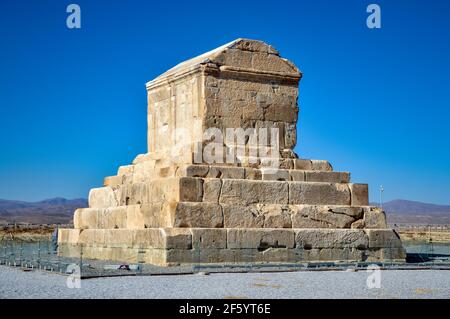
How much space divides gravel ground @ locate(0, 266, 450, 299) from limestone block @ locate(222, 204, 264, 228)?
2.46 m

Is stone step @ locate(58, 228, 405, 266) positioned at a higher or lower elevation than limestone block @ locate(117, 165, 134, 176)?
lower

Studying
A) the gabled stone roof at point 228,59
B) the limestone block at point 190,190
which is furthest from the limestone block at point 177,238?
the gabled stone roof at point 228,59

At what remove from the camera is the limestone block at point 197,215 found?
615 inches

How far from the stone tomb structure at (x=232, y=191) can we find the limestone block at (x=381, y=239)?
0.9 inches

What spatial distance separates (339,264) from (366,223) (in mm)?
2080

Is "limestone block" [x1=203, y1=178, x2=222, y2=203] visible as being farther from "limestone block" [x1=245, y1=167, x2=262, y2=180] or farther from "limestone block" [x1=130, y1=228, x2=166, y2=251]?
"limestone block" [x1=130, y1=228, x2=166, y2=251]

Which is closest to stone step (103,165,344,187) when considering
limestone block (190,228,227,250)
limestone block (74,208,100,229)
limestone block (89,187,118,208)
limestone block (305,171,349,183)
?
limestone block (305,171,349,183)

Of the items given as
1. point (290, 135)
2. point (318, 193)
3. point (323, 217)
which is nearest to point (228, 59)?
point (290, 135)

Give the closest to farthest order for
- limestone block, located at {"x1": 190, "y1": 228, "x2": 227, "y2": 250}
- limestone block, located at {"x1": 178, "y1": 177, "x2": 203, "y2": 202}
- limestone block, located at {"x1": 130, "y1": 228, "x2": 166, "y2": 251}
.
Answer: limestone block, located at {"x1": 130, "y1": 228, "x2": 166, "y2": 251}, limestone block, located at {"x1": 190, "y1": 228, "x2": 227, "y2": 250}, limestone block, located at {"x1": 178, "y1": 177, "x2": 203, "y2": 202}

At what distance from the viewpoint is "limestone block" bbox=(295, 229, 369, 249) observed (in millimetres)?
16594

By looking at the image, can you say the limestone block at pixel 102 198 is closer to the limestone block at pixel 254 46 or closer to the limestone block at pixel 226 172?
the limestone block at pixel 226 172

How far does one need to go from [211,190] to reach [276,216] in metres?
1.57

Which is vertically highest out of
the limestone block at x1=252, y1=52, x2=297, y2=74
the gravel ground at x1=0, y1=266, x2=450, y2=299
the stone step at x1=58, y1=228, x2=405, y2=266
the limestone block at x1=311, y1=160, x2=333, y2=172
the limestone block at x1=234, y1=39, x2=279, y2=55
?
the limestone block at x1=234, y1=39, x2=279, y2=55

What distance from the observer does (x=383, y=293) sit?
11.1 metres
